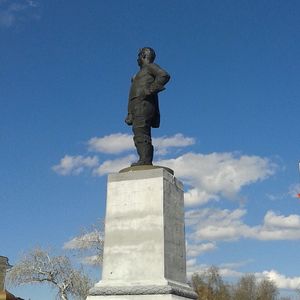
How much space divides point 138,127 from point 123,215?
2154mm

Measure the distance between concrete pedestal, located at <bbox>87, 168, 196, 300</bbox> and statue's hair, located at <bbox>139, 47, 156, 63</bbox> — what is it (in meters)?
2.98

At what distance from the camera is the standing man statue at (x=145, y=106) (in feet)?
36.1

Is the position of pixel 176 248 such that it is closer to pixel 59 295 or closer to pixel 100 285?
pixel 100 285

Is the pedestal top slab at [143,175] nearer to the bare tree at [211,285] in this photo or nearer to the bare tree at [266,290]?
the bare tree at [211,285]

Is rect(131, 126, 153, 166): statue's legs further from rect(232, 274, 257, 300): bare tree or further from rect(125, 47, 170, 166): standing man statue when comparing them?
rect(232, 274, 257, 300): bare tree

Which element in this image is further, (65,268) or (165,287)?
(65,268)

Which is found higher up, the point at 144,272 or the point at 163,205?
the point at 163,205

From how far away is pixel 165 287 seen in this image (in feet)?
29.9

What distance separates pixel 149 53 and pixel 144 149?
94.1 inches

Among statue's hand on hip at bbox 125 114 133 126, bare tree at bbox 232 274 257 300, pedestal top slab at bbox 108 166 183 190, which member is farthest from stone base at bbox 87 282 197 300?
bare tree at bbox 232 274 257 300

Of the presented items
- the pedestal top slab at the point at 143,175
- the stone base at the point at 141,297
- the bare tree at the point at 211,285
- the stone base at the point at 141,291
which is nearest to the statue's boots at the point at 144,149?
the pedestal top slab at the point at 143,175

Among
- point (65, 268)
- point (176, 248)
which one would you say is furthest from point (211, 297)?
point (176, 248)

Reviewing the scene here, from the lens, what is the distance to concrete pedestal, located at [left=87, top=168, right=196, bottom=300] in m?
9.39

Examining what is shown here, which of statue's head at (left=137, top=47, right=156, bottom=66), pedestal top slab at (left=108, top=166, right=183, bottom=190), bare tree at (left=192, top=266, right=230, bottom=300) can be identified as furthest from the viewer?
bare tree at (left=192, top=266, right=230, bottom=300)
